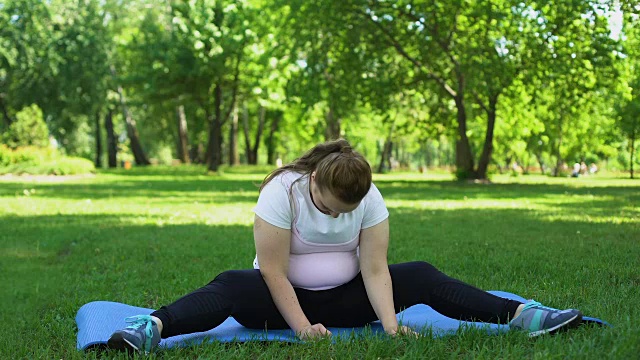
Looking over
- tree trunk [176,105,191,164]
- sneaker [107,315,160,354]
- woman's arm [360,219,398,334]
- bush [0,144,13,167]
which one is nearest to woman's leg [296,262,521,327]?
woman's arm [360,219,398,334]

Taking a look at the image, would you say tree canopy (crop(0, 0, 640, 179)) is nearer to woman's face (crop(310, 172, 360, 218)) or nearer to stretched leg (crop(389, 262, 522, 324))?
stretched leg (crop(389, 262, 522, 324))

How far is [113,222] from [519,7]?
16.0m

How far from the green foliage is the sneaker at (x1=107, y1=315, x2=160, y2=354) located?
30315 mm

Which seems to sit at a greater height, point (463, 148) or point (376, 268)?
point (463, 148)

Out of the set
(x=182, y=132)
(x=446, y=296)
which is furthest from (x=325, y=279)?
(x=182, y=132)

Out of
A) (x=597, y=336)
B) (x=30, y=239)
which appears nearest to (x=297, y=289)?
(x=597, y=336)

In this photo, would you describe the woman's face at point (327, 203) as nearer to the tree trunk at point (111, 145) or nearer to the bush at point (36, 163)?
the bush at point (36, 163)

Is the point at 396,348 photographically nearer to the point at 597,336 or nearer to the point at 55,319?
the point at 597,336

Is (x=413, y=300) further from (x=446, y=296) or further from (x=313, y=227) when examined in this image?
(x=313, y=227)

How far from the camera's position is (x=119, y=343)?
10.7 ft

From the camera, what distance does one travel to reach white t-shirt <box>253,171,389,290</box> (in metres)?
3.61

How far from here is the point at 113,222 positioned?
33.7 ft

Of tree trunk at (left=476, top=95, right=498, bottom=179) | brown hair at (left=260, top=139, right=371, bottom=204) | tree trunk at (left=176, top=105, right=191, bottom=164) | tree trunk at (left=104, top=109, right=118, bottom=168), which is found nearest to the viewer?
brown hair at (left=260, top=139, right=371, bottom=204)

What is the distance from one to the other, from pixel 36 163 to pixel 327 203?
2495 cm
